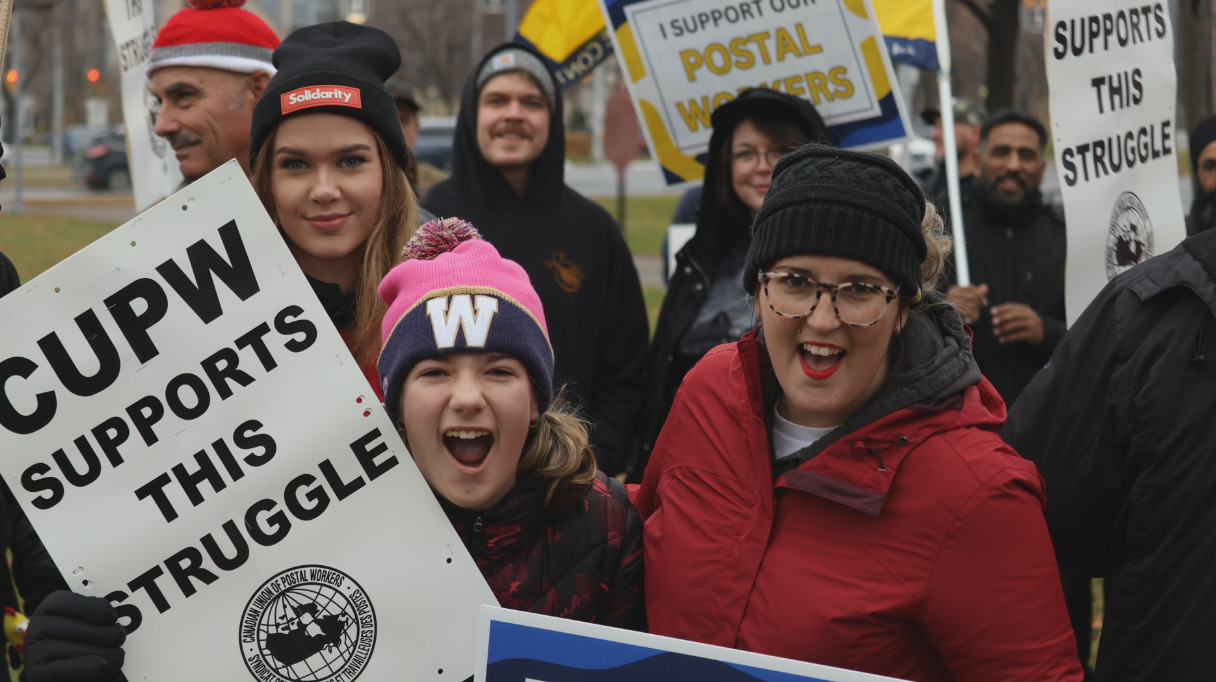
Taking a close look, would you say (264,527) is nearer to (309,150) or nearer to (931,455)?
(309,150)

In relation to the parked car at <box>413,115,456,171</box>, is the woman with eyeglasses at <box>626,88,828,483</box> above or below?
below

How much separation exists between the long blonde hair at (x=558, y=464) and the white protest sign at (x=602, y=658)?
0.34 m

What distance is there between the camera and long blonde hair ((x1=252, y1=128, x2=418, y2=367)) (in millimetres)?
2703

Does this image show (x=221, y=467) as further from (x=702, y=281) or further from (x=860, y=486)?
(x=702, y=281)

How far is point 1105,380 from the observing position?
238 centimetres

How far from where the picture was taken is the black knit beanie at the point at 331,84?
270 cm

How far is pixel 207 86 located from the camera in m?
3.46

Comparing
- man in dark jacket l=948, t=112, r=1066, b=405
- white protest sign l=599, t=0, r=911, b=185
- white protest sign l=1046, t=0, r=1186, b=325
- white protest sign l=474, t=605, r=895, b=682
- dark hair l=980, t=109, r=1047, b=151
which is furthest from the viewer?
dark hair l=980, t=109, r=1047, b=151

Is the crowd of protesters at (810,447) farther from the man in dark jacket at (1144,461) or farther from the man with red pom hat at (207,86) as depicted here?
the man with red pom hat at (207,86)

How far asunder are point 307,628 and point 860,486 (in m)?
1.07

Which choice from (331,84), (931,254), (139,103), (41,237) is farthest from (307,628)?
(41,237)

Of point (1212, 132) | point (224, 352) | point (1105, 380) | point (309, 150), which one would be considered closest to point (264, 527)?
point (224, 352)

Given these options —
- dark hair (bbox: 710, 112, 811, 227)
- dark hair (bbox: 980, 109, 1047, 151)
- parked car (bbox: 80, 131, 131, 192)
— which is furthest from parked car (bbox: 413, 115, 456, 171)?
dark hair (bbox: 710, 112, 811, 227)

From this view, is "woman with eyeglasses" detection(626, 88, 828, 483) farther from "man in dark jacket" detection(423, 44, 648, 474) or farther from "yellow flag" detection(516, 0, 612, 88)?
"yellow flag" detection(516, 0, 612, 88)
